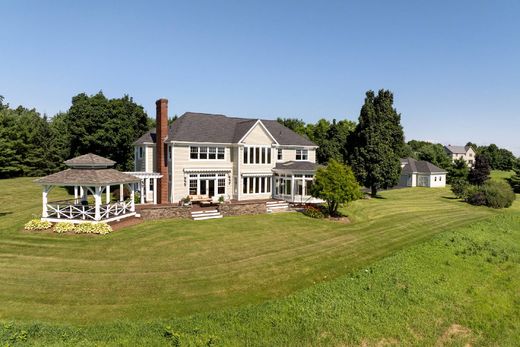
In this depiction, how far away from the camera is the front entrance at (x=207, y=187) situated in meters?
33.8

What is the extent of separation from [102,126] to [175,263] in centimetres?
3188

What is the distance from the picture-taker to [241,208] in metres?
29.7

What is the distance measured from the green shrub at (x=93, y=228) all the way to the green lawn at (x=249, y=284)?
0.68 metres

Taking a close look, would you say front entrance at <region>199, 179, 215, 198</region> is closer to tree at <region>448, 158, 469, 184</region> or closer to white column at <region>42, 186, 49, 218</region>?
white column at <region>42, 186, 49, 218</region>

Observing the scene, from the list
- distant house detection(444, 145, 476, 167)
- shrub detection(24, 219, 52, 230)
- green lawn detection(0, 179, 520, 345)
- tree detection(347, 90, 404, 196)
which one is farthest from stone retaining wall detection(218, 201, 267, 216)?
distant house detection(444, 145, 476, 167)

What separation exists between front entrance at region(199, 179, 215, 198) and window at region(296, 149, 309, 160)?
39.1 feet

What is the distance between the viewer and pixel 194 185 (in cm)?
3322

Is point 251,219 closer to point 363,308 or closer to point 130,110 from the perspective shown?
point 363,308

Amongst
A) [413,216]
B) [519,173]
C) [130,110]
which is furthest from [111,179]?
[519,173]

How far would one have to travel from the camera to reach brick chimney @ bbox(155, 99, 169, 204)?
32.3m

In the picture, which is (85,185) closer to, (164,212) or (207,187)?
(164,212)

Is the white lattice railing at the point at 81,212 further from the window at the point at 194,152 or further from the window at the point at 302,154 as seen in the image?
the window at the point at 302,154

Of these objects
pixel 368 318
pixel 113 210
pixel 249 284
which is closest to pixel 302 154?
pixel 113 210

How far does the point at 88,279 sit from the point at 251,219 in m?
14.9
